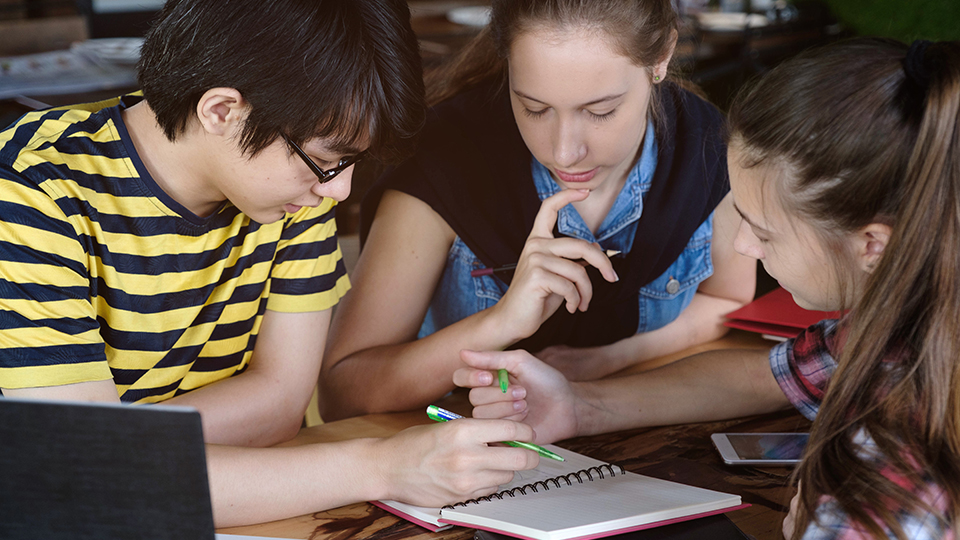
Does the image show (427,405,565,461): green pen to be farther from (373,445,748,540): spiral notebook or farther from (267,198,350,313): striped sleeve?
(267,198,350,313): striped sleeve

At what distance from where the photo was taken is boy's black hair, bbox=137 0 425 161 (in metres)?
0.92

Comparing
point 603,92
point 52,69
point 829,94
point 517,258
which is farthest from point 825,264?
point 52,69

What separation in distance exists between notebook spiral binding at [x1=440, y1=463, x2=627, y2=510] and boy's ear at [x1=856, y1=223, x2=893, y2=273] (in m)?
0.37

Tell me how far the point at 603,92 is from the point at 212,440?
2.36 feet

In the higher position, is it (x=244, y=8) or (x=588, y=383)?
(x=244, y=8)

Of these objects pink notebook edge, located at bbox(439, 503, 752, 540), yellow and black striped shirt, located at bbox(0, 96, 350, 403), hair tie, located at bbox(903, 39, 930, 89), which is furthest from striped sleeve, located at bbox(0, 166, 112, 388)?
hair tie, located at bbox(903, 39, 930, 89)

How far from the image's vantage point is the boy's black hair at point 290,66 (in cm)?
92

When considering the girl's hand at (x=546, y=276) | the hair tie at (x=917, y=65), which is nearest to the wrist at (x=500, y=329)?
the girl's hand at (x=546, y=276)

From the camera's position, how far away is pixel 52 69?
2951 millimetres

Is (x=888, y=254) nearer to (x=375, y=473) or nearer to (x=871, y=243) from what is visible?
(x=871, y=243)

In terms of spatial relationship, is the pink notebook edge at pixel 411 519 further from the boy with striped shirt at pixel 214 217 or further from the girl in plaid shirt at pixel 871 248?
the girl in plaid shirt at pixel 871 248

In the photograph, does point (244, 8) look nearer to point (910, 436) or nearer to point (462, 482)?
point (462, 482)

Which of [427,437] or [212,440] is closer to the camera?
[427,437]

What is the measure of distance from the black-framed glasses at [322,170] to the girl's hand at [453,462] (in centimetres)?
34
